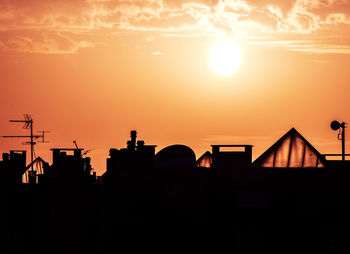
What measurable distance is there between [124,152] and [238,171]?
674 cm

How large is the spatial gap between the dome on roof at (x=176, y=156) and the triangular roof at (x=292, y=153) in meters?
28.2

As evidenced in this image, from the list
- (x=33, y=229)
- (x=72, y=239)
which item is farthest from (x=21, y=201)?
(x=72, y=239)

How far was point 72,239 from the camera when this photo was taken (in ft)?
157

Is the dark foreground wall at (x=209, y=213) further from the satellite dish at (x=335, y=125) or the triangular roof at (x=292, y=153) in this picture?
the satellite dish at (x=335, y=125)

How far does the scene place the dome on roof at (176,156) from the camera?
8581 centimetres

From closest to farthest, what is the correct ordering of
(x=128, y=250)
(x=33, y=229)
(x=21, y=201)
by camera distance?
(x=128, y=250) → (x=33, y=229) → (x=21, y=201)

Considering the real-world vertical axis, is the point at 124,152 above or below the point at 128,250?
above

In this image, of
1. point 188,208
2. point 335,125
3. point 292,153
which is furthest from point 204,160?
point 188,208

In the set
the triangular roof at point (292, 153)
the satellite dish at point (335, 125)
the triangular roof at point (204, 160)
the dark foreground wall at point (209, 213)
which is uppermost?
the triangular roof at point (204, 160)

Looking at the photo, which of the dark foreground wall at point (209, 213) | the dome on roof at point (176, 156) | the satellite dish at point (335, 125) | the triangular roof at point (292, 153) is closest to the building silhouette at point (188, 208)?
the dark foreground wall at point (209, 213)

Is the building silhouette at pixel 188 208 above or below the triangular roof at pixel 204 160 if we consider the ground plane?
below

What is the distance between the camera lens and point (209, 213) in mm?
47656

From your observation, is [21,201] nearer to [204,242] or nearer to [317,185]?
[204,242]

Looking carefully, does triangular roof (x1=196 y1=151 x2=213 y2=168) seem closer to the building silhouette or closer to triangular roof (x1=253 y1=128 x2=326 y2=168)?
triangular roof (x1=253 y1=128 x2=326 y2=168)
